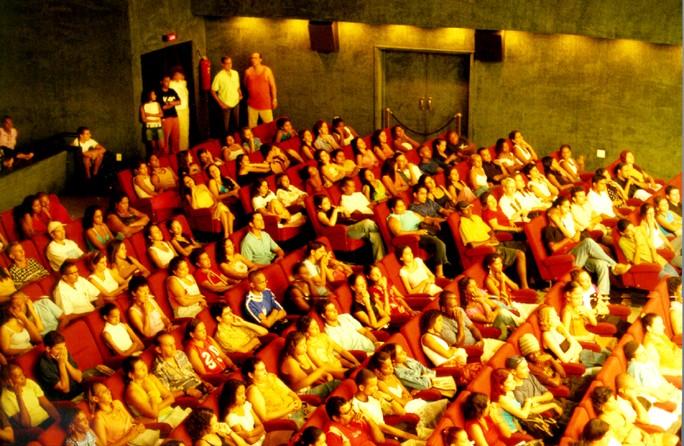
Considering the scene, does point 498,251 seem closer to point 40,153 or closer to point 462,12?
point 462,12

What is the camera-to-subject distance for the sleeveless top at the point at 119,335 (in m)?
6.63

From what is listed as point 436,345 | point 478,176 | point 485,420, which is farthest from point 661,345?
point 478,176

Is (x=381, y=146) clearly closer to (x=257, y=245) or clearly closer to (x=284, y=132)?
(x=284, y=132)

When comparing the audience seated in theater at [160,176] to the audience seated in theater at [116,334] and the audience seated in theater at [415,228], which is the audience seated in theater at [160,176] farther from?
the audience seated in theater at [116,334]

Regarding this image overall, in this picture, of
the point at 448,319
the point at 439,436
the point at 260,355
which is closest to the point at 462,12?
the point at 448,319

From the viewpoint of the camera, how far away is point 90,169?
11258 mm

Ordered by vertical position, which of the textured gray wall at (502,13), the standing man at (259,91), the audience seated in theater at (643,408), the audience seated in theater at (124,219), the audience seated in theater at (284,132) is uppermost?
the textured gray wall at (502,13)

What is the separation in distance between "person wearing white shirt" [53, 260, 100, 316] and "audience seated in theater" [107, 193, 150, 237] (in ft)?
4.63

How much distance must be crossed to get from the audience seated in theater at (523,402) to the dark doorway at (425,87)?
6957 mm

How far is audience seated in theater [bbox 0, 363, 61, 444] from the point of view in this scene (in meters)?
5.73

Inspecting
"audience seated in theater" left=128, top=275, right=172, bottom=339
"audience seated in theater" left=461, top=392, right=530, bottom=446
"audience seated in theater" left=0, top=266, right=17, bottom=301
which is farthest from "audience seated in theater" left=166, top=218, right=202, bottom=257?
"audience seated in theater" left=461, top=392, right=530, bottom=446

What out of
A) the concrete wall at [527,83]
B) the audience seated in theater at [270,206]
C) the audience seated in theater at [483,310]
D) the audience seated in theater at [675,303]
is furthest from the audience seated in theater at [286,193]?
the concrete wall at [527,83]

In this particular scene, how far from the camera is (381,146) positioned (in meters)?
11.6

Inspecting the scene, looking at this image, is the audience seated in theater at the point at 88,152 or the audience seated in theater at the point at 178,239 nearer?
the audience seated in theater at the point at 178,239
